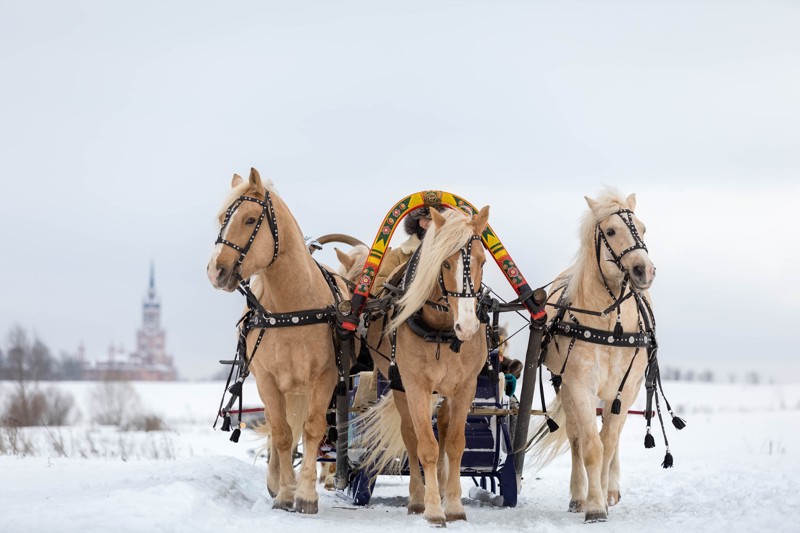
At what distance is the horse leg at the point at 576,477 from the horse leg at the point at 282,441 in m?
2.52

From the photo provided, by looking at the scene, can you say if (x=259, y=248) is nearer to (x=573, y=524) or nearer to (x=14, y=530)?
(x=14, y=530)

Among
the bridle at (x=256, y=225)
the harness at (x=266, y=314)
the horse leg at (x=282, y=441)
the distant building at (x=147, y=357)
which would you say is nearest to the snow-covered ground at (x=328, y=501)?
the horse leg at (x=282, y=441)

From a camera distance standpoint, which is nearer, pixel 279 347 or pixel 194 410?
pixel 279 347

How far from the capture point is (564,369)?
7.62 m

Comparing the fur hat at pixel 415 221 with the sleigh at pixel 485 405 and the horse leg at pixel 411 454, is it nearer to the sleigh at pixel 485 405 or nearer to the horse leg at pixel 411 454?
the sleigh at pixel 485 405

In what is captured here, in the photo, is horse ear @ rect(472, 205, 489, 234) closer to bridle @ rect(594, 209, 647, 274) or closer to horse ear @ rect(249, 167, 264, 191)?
bridle @ rect(594, 209, 647, 274)

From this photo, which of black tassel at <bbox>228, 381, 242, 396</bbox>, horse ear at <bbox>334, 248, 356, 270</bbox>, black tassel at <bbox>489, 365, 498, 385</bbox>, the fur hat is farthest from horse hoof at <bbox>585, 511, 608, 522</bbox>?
horse ear at <bbox>334, 248, 356, 270</bbox>

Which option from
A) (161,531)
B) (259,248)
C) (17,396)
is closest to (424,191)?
(259,248)

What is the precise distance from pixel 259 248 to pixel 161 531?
247 cm

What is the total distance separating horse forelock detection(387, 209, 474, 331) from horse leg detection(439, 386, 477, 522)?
82 centimetres

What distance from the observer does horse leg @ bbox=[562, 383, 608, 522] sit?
7133 mm

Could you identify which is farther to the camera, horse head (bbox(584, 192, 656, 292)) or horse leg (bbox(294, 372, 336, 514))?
horse leg (bbox(294, 372, 336, 514))

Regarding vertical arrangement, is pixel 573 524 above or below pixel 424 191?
below

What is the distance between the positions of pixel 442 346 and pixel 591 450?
1493mm
